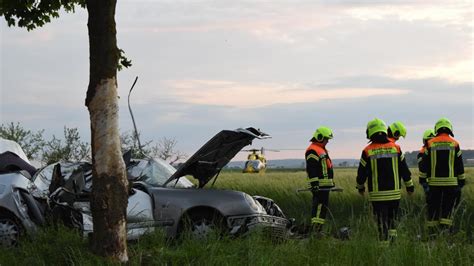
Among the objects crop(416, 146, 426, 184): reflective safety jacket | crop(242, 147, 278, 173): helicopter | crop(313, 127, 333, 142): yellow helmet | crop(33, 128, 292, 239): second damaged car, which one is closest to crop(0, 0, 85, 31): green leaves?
crop(33, 128, 292, 239): second damaged car

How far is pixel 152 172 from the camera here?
11484mm

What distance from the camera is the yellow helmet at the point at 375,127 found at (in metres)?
10.1

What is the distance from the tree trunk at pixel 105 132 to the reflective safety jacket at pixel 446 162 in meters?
6.27

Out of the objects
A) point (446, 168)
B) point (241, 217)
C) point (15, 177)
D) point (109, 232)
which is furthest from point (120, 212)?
point (446, 168)

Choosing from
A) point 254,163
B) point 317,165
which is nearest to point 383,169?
point 317,165

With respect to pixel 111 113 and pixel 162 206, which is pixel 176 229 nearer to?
pixel 162 206

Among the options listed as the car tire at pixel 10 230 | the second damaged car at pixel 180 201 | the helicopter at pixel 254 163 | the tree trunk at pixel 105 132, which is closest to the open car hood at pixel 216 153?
the second damaged car at pixel 180 201

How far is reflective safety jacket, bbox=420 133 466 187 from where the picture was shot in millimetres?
12164

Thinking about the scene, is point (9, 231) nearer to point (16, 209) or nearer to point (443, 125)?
point (16, 209)

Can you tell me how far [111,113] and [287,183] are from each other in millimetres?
11911

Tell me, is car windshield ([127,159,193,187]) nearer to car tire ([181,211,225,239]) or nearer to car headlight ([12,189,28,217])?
car tire ([181,211,225,239])

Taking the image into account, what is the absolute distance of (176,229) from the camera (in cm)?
1044

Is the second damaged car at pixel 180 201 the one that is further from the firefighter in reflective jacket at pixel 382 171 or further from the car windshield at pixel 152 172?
the firefighter in reflective jacket at pixel 382 171

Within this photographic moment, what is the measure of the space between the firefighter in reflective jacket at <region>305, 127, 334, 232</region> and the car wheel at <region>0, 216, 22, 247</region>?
4670 millimetres
